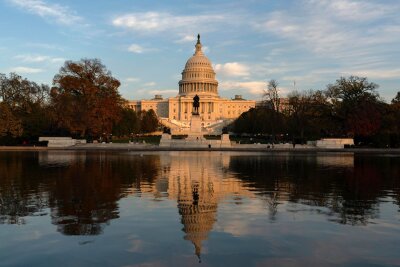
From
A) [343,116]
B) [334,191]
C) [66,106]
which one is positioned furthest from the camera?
[343,116]

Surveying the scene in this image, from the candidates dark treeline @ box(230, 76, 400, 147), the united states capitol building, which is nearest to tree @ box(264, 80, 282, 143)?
dark treeline @ box(230, 76, 400, 147)

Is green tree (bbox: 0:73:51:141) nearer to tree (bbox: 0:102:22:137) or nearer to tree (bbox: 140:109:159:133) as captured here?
tree (bbox: 0:102:22:137)

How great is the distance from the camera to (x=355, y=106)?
69.2m

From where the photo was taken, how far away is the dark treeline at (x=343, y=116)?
2633 inches

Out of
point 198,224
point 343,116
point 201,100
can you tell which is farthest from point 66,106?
point 201,100

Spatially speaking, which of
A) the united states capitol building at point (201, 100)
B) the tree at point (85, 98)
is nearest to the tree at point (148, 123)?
the united states capitol building at point (201, 100)

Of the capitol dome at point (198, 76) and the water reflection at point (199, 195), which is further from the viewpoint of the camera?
the capitol dome at point (198, 76)

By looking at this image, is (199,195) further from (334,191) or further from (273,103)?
(273,103)

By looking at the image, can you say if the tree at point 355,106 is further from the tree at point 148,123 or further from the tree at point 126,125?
the tree at point 148,123

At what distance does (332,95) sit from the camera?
72812mm

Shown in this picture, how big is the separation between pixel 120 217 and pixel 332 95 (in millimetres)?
65673

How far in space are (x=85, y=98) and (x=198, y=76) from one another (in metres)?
107

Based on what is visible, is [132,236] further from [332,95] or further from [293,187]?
[332,95]

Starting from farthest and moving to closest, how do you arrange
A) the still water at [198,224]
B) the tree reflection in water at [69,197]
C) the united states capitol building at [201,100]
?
the united states capitol building at [201,100], the tree reflection in water at [69,197], the still water at [198,224]
